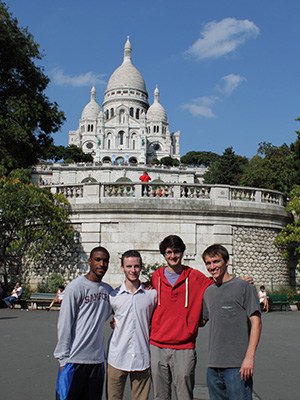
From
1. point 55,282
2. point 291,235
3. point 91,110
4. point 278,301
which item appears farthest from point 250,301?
point 91,110

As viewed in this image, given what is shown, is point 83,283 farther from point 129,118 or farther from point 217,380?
point 129,118

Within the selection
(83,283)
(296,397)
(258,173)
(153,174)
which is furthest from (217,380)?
(153,174)

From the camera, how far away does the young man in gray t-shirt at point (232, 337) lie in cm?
368

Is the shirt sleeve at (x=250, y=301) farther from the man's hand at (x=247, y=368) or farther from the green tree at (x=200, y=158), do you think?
the green tree at (x=200, y=158)

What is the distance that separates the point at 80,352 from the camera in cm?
399

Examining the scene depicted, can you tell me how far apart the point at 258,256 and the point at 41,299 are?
343 inches

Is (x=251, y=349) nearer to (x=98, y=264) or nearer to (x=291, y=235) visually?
(x=98, y=264)

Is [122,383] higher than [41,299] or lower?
higher

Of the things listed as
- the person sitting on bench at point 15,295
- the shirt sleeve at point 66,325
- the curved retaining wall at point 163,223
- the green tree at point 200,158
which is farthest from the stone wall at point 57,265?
the green tree at point 200,158

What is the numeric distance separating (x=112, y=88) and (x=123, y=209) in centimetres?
12579

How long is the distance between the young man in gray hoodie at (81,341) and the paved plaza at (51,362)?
154 cm

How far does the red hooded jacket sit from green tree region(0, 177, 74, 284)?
11914mm

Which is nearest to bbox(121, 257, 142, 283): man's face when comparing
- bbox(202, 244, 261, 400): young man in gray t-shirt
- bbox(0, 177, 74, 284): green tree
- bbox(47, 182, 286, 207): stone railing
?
bbox(202, 244, 261, 400): young man in gray t-shirt

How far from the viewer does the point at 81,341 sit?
4016 mm
